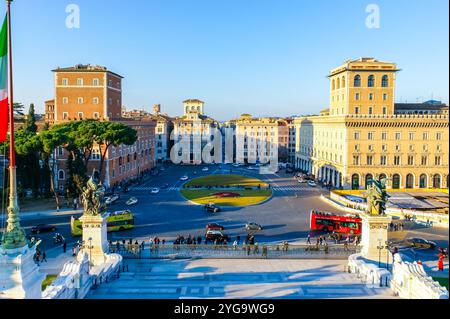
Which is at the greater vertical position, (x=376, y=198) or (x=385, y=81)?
(x=385, y=81)

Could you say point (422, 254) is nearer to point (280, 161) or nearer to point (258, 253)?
point (258, 253)

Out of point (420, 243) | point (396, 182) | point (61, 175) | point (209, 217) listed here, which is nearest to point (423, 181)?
point (396, 182)

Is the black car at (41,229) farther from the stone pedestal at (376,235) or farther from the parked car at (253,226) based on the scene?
the stone pedestal at (376,235)

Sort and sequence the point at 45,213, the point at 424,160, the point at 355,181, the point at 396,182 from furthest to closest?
the point at 355,181 → the point at 396,182 → the point at 424,160 → the point at 45,213

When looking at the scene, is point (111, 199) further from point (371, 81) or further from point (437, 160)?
point (437, 160)

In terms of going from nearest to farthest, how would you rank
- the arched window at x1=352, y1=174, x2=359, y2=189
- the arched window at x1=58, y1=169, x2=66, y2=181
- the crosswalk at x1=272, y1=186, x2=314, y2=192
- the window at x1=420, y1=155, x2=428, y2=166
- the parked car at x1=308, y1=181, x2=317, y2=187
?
the arched window at x1=58, y1=169, x2=66, y2=181 → the window at x1=420, y1=155, x2=428, y2=166 → the crosswalk at x1=272, y1=186, x2=314, y2=192 → the arched window at x1=352, y1=174, x2=359, y2=189 → the parked car at x1=308, y1=181, x2=317, y2=187

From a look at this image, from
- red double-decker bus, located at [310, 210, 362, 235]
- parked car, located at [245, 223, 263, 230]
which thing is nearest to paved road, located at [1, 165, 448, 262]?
parked car, located at [245, 223, 263, 230]

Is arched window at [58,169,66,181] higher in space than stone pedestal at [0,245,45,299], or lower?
lower

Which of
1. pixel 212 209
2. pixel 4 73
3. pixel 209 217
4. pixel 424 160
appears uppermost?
pixel 4 73

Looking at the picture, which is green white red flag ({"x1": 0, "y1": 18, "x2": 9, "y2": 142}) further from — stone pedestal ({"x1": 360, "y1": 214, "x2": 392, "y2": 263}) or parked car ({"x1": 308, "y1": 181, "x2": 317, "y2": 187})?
parked car ({"x1": 308, "y1": 181, "x2": 317, "y2": 187})
